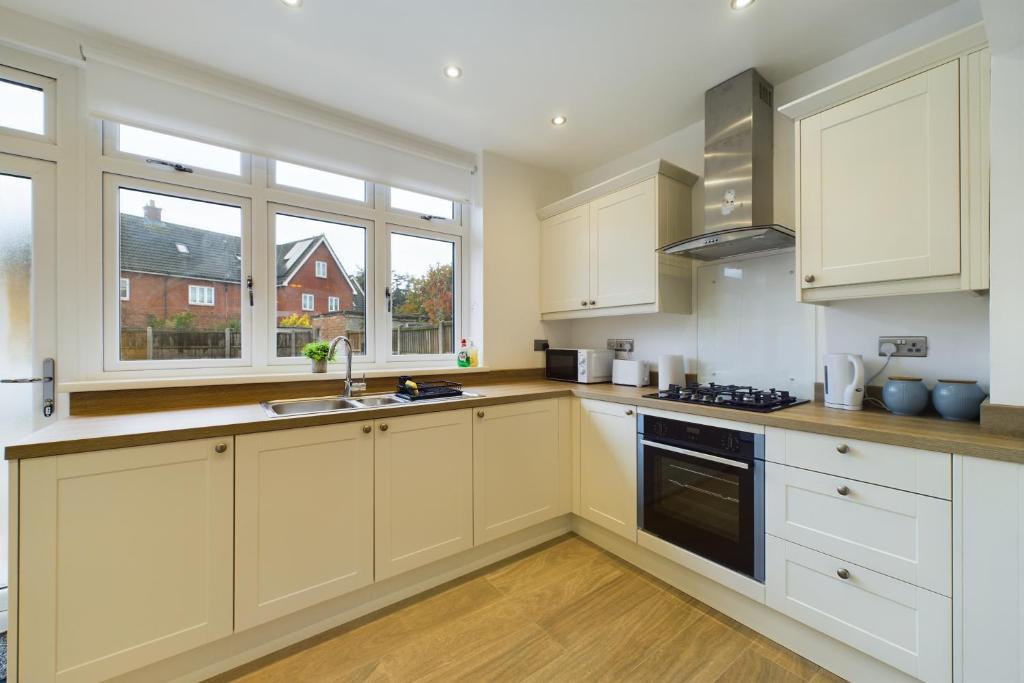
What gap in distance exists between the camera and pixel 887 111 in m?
1.54

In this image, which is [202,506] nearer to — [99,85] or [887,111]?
[99,85]

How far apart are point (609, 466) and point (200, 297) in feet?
7.85

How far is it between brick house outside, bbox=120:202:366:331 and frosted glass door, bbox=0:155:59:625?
252 mm

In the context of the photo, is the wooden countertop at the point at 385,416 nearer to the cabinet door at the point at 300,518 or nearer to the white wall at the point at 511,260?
the cabinet door at the point at 300,518

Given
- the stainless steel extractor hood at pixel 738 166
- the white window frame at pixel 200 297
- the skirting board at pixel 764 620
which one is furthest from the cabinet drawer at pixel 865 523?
the white window frame at pixel 200 297

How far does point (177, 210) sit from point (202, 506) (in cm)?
155

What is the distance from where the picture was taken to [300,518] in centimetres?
163

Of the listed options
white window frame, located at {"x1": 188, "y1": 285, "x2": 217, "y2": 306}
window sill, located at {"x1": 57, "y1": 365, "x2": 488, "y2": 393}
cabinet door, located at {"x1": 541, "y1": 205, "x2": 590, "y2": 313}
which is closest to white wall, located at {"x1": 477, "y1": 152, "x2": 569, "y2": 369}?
cabinet door, located at {"x1": 541, "y1": 205, "x2": 590, "y2": 313}

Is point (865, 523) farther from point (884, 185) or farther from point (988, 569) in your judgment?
point (884, 185)

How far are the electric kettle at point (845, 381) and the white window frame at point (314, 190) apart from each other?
8.93ft

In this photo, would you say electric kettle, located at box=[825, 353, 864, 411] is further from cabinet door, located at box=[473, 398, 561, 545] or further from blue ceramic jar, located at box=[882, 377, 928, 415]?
cabinet door, located at box=[473, 398, 561, 545]

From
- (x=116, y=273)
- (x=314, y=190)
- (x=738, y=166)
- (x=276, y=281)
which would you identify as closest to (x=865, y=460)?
(x=738, y=166)

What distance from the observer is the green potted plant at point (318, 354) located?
2289 millimetres

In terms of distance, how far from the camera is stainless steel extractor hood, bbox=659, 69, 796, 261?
2041mm
